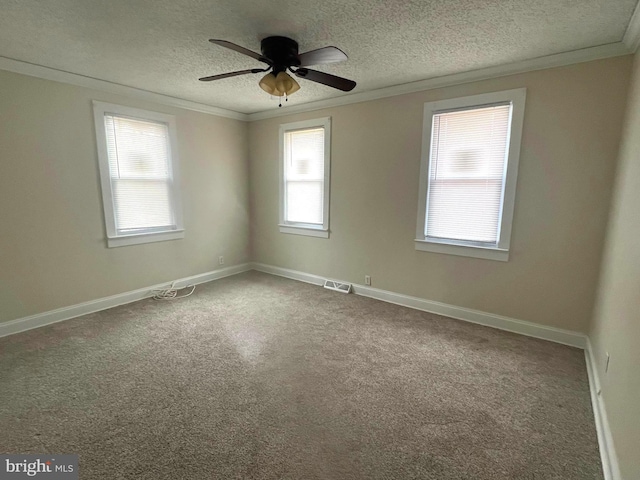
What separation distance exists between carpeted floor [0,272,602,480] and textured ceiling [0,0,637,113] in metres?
2.56

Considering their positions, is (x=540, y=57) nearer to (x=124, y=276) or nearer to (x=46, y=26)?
(x=46, y=26)

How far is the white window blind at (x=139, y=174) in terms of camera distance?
351cm

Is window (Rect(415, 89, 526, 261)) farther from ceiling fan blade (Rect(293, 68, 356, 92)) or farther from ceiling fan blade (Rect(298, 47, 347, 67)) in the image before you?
ceiling fan blade (Rect(298, 47, 347, 67))

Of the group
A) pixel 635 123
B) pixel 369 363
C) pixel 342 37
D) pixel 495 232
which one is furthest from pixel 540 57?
pixel 369 363

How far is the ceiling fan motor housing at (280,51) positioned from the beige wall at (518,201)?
1609 mm

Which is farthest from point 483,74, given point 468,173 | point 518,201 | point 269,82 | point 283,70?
point 269,82

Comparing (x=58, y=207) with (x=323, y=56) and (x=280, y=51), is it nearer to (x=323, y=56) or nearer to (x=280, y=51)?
(x=280, y=51)

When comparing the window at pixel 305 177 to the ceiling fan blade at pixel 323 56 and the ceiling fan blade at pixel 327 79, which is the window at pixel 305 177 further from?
the ceiling fan blade at pixel 323 56

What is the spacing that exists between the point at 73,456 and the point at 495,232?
3.65 metres

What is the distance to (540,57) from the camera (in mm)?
2605

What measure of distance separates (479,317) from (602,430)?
1520mm

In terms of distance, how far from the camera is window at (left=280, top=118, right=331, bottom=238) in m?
4.19

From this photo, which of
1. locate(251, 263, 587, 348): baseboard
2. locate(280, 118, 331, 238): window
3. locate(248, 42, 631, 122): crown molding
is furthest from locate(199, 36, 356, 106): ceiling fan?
locate(251, 263, 587, 348): baseboard

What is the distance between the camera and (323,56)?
2.04m
